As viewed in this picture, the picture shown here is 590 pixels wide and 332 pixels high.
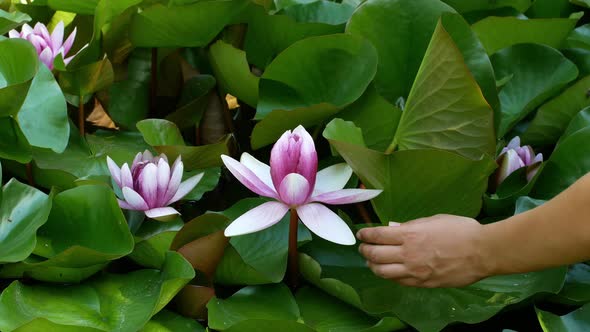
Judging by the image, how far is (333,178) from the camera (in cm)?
105

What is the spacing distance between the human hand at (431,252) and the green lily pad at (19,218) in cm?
41

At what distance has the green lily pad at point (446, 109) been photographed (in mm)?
1060

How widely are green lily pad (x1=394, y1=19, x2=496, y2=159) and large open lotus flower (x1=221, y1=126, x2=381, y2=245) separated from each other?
0.59 feet

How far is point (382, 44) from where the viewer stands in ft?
4.16

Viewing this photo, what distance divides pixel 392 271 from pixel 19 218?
49cm

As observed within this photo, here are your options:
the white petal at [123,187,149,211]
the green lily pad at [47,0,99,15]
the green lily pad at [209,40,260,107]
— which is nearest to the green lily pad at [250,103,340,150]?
the green lily pad at [209,40,260,107]

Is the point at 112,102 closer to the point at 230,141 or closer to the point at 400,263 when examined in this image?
the point at 230,141

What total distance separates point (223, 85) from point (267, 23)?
126 millimetres

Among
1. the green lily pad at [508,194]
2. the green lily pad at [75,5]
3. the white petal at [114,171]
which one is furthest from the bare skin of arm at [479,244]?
the green lily pad at [75,5]

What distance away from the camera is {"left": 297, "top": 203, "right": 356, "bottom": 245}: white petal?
95cm

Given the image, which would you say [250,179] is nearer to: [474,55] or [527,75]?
[474,55]

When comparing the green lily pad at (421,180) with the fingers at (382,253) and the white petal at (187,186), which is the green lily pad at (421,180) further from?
the white petal at (187,186)

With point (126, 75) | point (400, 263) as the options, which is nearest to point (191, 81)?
point (126, 75)

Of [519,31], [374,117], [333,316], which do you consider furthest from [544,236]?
[519,31]
